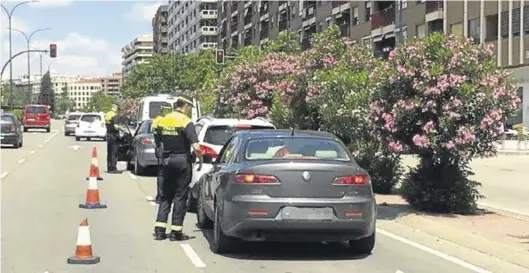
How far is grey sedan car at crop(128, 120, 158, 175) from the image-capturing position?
20.1m

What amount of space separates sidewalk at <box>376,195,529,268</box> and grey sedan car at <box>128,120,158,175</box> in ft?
24.8

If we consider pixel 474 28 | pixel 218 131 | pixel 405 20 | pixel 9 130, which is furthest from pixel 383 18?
pixel 218 131

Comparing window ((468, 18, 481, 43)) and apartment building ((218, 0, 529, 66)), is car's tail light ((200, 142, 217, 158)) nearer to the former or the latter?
apartment building ((218, 0, 529, 66))

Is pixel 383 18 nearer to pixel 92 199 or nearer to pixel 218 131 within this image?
pixel 218 131

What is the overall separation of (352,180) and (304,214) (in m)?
0.69

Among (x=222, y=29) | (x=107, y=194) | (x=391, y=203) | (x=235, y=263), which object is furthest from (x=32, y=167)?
(x=222, y=29)

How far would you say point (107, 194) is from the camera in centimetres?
1639

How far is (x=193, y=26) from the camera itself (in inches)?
5251

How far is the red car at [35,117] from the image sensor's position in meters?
58.2

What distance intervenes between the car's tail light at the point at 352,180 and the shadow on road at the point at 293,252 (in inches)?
37.1

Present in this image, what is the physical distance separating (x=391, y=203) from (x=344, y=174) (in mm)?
5949

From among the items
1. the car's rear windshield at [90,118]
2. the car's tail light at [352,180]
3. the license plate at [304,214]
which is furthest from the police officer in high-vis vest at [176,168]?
the car's rear windshield at [90,118]

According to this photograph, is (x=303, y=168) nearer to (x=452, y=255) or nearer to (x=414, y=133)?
(x=452, y=255)

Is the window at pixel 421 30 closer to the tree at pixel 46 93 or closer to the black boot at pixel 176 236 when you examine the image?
the black boot at pixel 176 236
